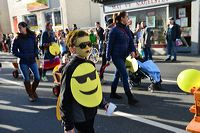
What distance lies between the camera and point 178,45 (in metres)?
14.1

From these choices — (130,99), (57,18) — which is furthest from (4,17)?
(130,99)

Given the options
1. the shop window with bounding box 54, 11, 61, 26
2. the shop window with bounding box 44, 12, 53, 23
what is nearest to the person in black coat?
the shop window with bounding box 54, 11, 61, 26

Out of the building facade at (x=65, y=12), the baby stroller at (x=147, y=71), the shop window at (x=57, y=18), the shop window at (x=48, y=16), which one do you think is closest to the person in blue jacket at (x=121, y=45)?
the baby stroller at (x=147, y=71)

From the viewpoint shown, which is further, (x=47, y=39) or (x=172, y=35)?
(x=172, y=35)

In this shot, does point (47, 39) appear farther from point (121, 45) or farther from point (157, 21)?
point (157, 21)

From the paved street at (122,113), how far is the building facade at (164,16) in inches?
229

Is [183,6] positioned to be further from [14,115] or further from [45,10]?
[45,10]

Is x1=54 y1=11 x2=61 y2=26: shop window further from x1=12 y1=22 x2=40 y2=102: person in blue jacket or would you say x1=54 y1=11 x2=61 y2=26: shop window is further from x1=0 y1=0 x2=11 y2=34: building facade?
x1=12 y1=22 x2=40 y2=102: person in blue jacket

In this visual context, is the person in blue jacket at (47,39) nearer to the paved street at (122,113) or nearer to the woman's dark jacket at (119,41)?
the paved street at (122,113)

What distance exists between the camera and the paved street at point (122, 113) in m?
5.09

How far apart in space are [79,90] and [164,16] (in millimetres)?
12446

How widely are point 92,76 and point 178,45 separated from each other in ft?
38.6

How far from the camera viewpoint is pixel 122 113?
579cm

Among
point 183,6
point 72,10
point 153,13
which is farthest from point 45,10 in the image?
point 183,6
